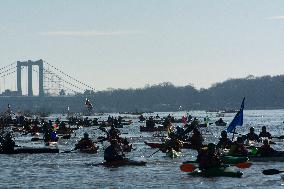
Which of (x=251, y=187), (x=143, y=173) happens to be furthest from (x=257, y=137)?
(x=251, y=187)

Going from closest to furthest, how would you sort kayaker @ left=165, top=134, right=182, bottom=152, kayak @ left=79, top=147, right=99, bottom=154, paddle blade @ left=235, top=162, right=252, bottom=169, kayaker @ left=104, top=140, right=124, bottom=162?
paddle blade @ left=235, top=162, right=252, bottom=169 → kayaker @ left=104, top=140, right=124, bottom=162 → kayaker @ left=165, top=134, right=182, bottom=152 → kayak @ left=79, top=147, right=99, bottom=154

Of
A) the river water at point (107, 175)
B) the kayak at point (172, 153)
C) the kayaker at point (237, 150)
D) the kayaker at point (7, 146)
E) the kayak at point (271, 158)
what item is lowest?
the river water at point (107, 175)

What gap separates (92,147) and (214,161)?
15.7 m

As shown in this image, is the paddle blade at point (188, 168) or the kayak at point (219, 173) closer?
the kayak at point (219, 173)

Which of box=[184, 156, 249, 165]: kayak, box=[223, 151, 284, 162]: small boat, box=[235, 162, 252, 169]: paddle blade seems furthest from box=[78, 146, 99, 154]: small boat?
box=[235, 162, 252, 169]: paddle blade

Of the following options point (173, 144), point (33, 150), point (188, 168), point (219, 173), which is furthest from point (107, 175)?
point (33, 150)

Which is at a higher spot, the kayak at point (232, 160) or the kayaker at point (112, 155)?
the kayaker at point (112, 155)

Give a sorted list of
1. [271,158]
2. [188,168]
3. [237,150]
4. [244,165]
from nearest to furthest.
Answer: [188,168] < [244,165] < [271,158] < [237,150]

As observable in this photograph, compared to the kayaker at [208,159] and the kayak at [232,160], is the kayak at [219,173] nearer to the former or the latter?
the kayaker at [208,159]

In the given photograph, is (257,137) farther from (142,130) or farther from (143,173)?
(142,130)

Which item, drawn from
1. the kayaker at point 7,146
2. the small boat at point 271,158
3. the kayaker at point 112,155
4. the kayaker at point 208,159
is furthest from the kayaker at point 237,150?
the kayaker at point 7,146

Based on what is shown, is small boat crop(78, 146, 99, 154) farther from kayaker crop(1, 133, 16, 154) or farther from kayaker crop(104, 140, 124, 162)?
kayaker crop(104, 140, 124, 162)

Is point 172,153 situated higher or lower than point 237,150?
lower

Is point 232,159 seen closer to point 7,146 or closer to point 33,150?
point 7,146
